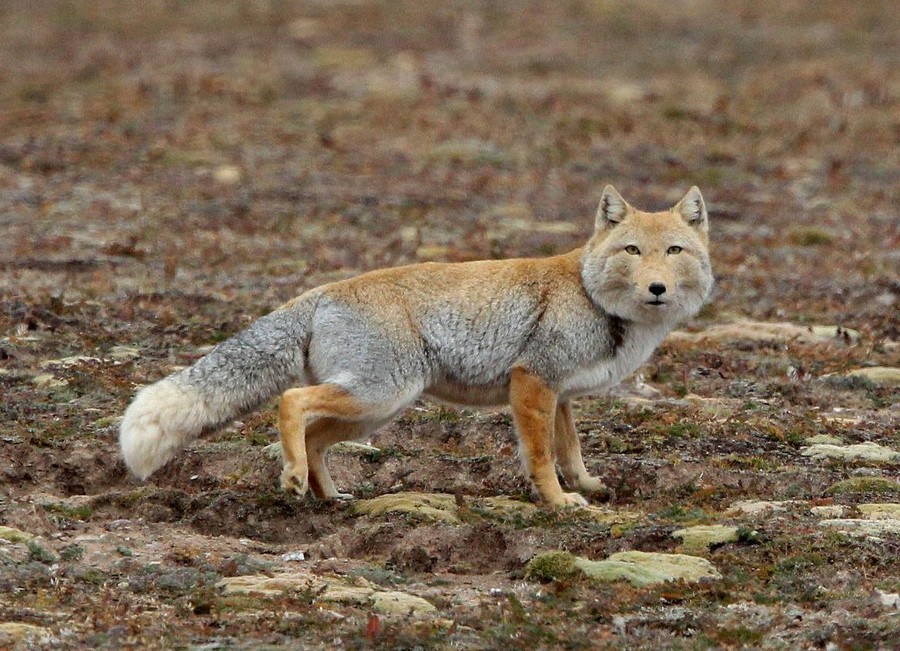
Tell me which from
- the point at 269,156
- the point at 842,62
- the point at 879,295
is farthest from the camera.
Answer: the point at 842,62

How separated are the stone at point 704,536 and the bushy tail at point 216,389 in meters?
2.89

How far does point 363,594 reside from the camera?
8.24m

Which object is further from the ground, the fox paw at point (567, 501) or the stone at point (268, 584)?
the stone at point (268, 584)

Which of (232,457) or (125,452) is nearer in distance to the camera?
(125,452)

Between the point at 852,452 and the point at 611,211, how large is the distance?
273 cm

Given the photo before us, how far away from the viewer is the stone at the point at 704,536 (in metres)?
9.16

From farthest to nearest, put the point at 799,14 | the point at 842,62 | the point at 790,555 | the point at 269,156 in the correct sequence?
the point at 799,14 → the point at 842,62 → the point at 269,156 → the point at 790,555

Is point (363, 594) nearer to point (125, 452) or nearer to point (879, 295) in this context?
point (125, 452)

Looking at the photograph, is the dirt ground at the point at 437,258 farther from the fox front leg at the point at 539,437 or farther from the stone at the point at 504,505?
the fox front leg at the point at 539,437

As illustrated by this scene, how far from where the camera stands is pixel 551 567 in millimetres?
8727

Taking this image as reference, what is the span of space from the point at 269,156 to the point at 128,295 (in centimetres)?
1007

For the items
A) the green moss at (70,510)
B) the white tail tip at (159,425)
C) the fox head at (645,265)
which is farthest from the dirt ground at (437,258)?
→ the fox head at (645,265)

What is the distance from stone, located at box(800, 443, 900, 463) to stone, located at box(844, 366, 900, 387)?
7.26 ft

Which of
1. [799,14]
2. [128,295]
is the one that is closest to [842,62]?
[799,14]
